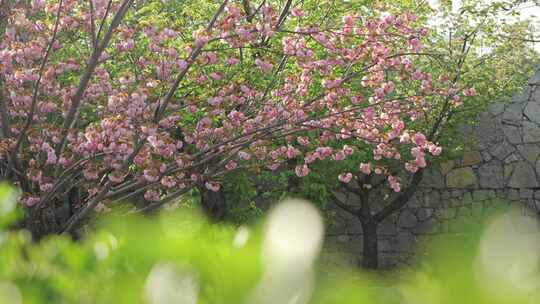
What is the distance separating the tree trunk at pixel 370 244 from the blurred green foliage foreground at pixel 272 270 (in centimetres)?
1576

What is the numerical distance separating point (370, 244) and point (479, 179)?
121 inches

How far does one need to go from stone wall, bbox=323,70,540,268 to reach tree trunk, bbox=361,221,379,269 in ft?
1.69

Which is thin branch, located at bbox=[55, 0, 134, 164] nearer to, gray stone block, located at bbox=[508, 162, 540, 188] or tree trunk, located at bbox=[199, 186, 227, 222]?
tree trunk, located at bbox=[199, 186, 227, 222]

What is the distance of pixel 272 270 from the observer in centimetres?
67

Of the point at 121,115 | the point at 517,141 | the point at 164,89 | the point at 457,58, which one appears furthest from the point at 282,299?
the point at 517,141

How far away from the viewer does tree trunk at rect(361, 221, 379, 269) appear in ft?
53.8

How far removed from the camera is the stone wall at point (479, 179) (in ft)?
55.6

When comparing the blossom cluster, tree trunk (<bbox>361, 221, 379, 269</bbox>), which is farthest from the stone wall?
the blossom cluster

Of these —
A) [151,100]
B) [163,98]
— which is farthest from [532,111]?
[151,100]

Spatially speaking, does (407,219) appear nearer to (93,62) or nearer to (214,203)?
(214,203)

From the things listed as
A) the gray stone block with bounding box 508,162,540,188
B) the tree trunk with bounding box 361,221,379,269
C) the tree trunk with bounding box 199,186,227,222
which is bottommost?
the tree trunk with bounding box 361,221,379,269

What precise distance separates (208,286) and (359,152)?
12.7 meters

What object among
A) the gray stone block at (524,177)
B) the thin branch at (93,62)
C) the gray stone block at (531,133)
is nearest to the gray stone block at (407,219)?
the gray stone block at (524,177)

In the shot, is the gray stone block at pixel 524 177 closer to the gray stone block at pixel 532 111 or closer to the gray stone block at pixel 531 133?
the gray stone block at pixel 531 133
